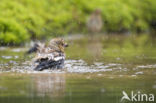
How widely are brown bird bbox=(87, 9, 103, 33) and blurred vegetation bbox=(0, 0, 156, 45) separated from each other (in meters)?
0.59

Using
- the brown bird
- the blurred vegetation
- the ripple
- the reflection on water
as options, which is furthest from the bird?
the brown bird

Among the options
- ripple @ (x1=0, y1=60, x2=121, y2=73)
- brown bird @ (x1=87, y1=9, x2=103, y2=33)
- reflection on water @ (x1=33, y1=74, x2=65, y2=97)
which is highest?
brown bird @ (x1=87, y1=9, x2=103, y2=33)

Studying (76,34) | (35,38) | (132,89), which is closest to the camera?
(132,89)

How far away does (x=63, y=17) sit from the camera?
26.4 metres

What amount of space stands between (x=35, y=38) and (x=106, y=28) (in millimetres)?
11668

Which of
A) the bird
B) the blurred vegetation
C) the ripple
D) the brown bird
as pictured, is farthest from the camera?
the brown bird

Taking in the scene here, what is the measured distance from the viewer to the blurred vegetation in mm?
20475

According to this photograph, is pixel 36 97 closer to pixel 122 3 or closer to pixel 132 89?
pixel 132 89

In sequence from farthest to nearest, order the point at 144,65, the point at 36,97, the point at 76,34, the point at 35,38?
the point at 76,34, the point at 35,38, the point at 144,65, the point at 36,97

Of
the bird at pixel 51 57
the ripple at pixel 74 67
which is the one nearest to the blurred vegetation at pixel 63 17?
the ripple at pixel 74 67

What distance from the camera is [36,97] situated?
27.5 ft

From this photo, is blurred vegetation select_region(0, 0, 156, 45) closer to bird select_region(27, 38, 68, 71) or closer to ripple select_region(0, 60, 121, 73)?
ripple select_region(0, 60, 121, 73)

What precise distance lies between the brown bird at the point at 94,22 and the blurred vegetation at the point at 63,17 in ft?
1.92

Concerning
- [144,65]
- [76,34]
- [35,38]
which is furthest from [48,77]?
[76,34]
